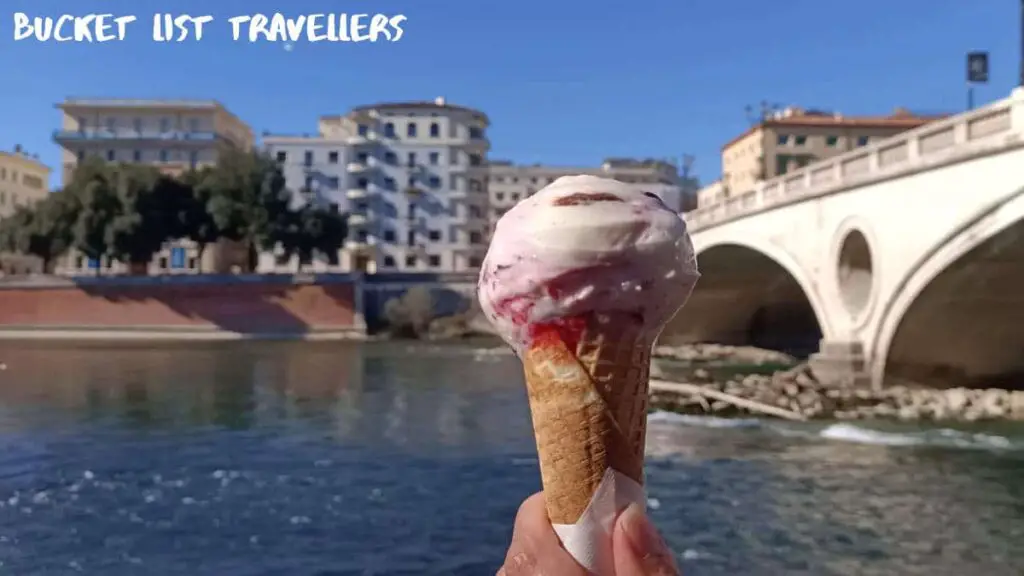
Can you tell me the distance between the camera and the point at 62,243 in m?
45.3

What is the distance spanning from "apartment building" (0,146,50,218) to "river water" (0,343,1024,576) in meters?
46.3

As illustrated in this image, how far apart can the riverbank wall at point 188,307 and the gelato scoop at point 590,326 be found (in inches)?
1690

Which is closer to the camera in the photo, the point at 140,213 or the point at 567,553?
the point at 567,553

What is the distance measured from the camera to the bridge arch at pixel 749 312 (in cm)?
3603

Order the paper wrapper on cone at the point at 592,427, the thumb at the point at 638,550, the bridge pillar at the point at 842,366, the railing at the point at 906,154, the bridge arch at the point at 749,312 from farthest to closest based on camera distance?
the bridge arch at the point at 749,312 → the bridge pillar at the point at 842,366 → the railing at the point at 906,154 → the paper wrapper on cone at the point at 592,427 → the thumb at the point at 638,550

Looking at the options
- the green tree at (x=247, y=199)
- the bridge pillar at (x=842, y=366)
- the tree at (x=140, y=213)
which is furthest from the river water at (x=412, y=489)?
the green tree at (x=247, y=199)

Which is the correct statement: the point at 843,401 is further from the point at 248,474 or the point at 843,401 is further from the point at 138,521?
the point at 138,521

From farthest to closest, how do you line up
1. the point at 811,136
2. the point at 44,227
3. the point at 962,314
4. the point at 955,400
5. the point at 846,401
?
the point at 811,136 < the point at 44,227 < the point at 962,314 < the point at 846,401 < the point at 955,400

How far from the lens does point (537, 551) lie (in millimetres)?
2344

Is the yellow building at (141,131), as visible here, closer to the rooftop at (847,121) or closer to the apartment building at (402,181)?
the apartment building at (402,181)

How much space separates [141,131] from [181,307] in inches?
836

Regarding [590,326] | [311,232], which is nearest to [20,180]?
[311,232]

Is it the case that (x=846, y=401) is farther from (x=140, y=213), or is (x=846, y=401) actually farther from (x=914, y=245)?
(x=140, y=213)

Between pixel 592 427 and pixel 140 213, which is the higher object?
pixel 140 213
